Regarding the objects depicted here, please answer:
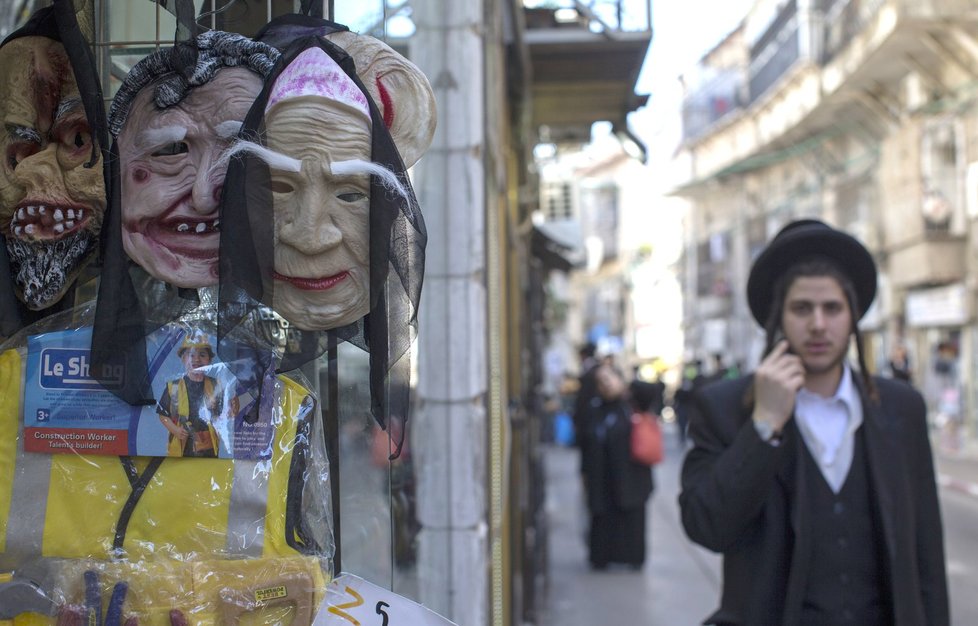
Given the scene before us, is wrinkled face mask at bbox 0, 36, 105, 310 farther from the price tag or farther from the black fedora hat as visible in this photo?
the black fedora hat

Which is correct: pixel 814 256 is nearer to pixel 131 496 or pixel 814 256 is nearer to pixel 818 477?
pixel 818 477

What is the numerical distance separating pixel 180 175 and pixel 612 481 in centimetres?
707

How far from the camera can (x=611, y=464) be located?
8.40m

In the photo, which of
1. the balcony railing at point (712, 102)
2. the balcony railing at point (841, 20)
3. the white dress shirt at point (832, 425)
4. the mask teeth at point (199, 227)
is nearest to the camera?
the mask teeth at point (199, 227)

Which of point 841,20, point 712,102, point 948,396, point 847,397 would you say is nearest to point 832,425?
point 847,397

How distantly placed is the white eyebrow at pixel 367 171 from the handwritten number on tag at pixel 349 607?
65 cm

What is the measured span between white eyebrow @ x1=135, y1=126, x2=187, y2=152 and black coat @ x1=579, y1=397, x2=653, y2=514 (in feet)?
22.8

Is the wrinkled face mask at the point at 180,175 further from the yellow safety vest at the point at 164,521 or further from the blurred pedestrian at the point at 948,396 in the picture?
the blurred pedestrian at the point at 948,396

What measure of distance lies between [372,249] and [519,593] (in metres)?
4.22

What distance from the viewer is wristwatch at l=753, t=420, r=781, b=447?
254 cm

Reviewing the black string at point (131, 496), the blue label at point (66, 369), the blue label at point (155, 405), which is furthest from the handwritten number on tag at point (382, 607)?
the blue label at point (66, 369)

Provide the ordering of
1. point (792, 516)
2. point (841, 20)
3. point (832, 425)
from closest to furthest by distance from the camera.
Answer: point (792, 516), point (832, 425), point (841, 20)

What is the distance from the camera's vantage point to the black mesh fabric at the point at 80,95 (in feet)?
5.57

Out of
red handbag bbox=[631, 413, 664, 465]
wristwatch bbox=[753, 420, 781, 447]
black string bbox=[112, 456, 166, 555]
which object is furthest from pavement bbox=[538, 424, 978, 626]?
black string bbox=[112, 456, 166, 555]
